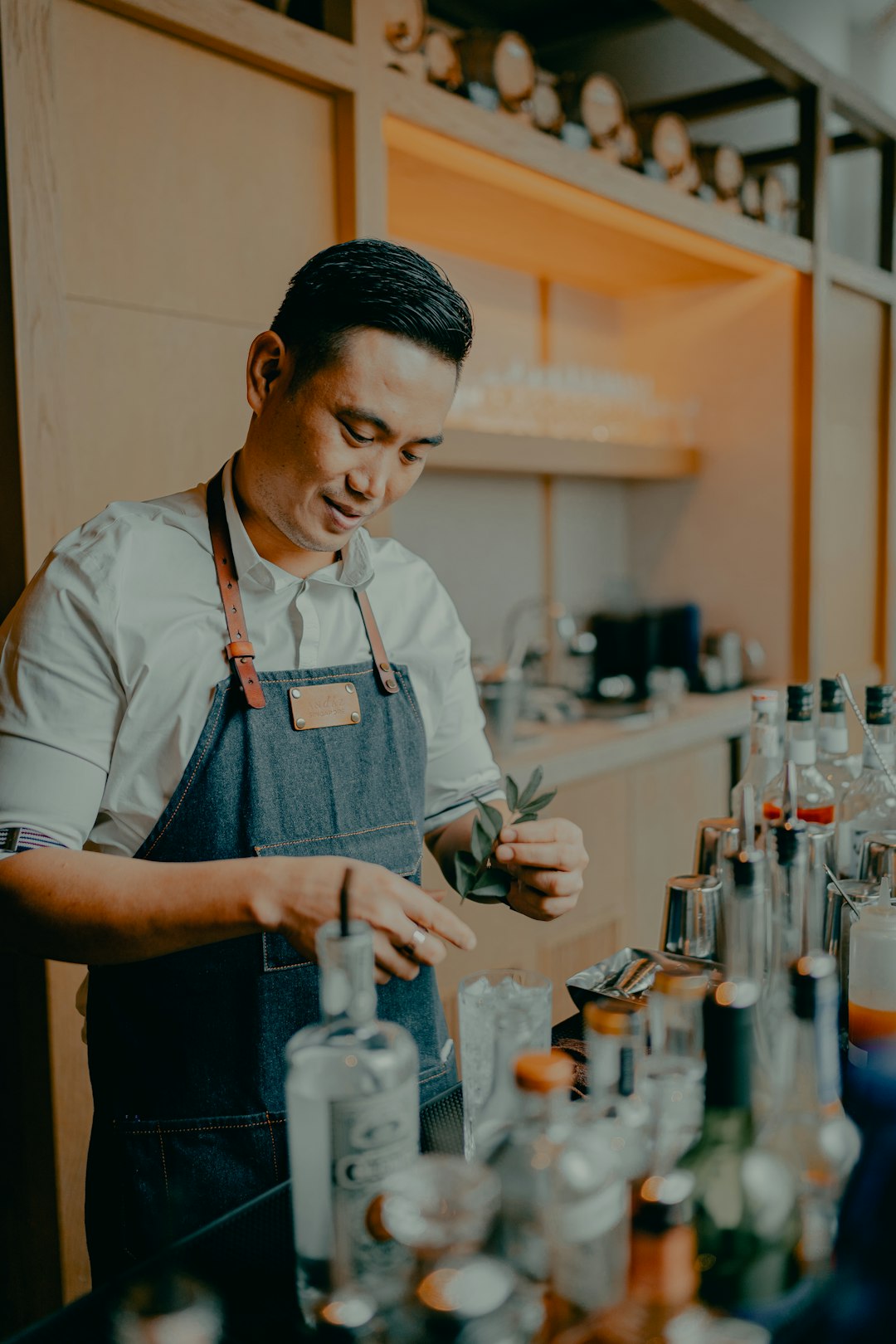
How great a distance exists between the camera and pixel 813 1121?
834 millimetres

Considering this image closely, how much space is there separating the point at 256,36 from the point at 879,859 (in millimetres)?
1941

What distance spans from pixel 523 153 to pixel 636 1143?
267 centimetres

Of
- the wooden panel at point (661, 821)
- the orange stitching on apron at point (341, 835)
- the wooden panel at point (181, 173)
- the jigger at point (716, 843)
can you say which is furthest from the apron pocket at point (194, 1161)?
the wooden panel at point (661, 821)

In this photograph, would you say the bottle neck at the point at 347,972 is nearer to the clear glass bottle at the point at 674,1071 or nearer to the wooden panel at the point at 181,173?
the clear glass bottle at the point at 674,1071

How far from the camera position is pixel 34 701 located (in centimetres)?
124

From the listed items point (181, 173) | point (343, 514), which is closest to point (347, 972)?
point (343, 514)

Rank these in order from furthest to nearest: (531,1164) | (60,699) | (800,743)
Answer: (800,743) < (60,699) < (531,1164)

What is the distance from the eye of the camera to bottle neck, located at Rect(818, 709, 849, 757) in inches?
66.2

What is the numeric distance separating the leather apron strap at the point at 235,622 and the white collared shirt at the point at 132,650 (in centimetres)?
1

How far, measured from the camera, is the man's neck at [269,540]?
146cm

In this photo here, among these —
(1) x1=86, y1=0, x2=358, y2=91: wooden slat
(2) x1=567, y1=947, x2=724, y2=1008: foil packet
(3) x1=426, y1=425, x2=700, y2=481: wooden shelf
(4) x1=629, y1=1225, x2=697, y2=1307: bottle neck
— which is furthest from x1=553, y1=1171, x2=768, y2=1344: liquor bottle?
(3) x1=426, y1=425, x2=700, y2=481: wooden shelf

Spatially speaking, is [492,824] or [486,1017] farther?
[492,824]

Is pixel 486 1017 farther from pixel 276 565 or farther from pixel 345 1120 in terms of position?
pixel 276 565

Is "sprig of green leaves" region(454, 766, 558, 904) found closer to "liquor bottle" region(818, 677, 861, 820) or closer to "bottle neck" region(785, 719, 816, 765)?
"bottle neck" region(785, 719, 816, 765)
